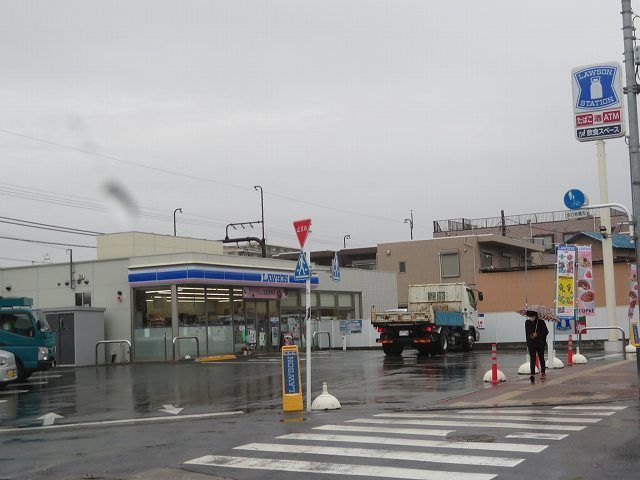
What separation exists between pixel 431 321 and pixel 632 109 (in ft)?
50.3

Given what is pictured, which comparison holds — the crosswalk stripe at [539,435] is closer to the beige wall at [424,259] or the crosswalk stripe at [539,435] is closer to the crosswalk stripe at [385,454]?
the crosswalk stripe at [385,454]

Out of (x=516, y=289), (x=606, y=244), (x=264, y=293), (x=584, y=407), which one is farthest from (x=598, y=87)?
(x=516, y=289)

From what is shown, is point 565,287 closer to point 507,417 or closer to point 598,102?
point 598,102

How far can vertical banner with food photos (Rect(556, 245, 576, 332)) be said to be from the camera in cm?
2266

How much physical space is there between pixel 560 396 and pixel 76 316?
2332cm

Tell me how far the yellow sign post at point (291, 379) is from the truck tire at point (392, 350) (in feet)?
54.7

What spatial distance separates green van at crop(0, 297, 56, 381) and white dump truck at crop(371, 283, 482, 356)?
40.8ft

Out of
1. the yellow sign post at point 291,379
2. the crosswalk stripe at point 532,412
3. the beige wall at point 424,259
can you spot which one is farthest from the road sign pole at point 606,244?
the beige wall at point 424,259

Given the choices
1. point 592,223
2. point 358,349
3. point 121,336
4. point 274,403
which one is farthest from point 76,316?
point 592,223

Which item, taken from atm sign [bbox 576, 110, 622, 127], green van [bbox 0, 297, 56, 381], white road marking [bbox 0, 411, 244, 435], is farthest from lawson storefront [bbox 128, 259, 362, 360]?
atm sign [bbox 576, 110, 622, 127]

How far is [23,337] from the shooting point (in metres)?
25.3

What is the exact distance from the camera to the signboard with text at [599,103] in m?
18.4

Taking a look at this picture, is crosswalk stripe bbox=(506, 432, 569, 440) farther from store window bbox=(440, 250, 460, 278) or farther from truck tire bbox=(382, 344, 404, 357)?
store window bbox=(440, 250, 460, 278)

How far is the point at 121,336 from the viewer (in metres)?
34.4
